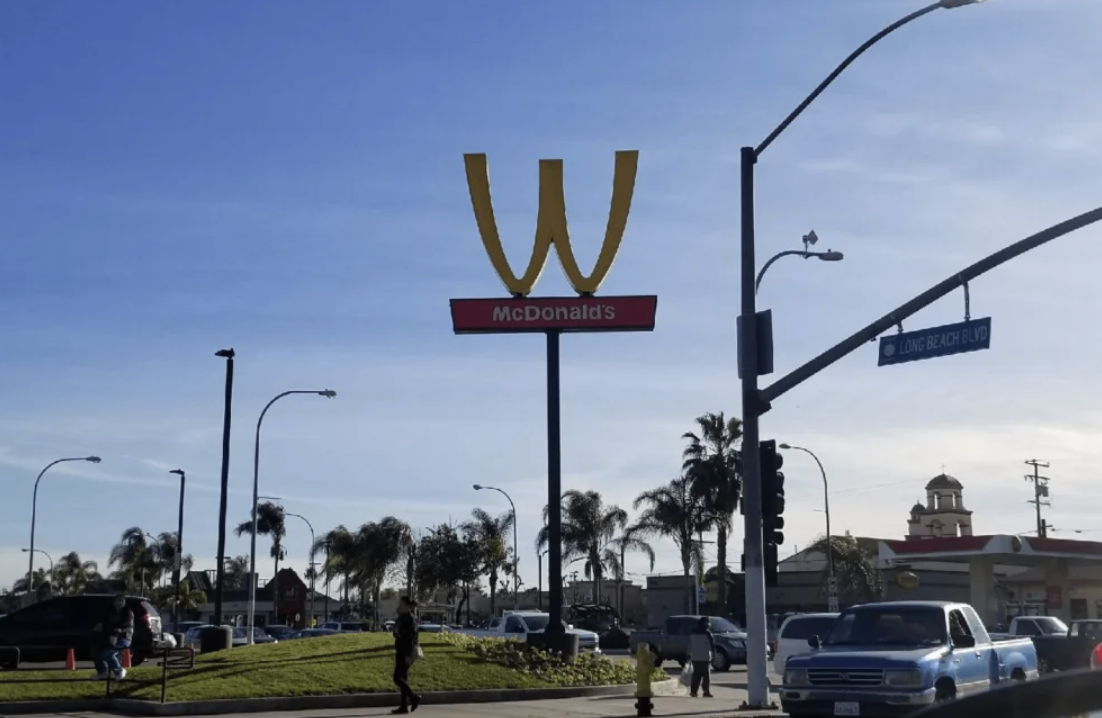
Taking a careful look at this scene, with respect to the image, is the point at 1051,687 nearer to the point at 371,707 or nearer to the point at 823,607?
the point at 371,707

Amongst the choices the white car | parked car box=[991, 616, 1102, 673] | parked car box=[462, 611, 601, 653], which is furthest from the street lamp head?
parked car box=[462, 611, 601, 653]

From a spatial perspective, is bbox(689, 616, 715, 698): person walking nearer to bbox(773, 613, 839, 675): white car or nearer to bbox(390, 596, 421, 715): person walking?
bbox(773, 613, 839, 675): white car

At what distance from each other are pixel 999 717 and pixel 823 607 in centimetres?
7111

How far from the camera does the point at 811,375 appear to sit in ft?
69.7

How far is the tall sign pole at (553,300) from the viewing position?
30359 mm

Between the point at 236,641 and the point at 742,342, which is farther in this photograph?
the point at 236,641

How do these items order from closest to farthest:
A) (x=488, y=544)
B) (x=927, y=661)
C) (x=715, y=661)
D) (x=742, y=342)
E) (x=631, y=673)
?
(x=927, y=661) < (x=742, y=342) < (x=631, y=673) < (x=715, y=661) < (x=488, y=544)

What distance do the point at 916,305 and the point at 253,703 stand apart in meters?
12.1

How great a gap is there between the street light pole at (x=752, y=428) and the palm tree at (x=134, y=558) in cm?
8568

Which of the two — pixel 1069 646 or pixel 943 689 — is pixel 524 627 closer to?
pixel 1069 646

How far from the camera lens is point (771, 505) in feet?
71.0

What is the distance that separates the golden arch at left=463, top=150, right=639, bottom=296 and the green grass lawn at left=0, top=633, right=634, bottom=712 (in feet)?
28.5

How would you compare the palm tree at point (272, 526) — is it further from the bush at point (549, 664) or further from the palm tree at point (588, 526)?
the bush at point (549, 664)

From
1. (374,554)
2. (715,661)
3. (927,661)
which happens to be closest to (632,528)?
(374,554)
